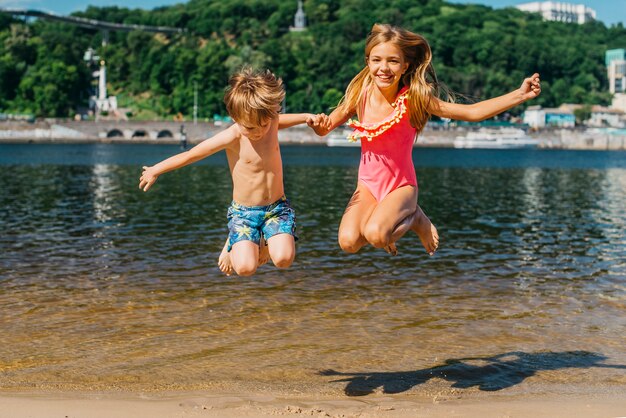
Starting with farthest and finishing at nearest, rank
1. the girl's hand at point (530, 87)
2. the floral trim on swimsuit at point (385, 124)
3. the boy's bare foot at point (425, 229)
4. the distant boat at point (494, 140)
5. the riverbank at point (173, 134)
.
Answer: the riverbank at point (173, 134)
the distant boat at point (494, 140)
the boy's bare foot at point (425, 229)
the floral trim on swimsuit at point (385, 124)
the girl's hand at point (530, 87)

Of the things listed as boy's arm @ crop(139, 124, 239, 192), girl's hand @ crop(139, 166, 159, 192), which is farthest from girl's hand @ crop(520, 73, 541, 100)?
girl's hand @ crop(139, 166, 159, 192)

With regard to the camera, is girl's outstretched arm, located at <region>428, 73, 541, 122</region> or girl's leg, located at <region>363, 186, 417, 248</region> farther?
girl's leg, located at <region>363, 186, 417, 248</region>

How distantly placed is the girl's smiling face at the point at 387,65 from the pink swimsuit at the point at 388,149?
215 mm

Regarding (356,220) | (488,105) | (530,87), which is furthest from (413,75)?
(356,220)

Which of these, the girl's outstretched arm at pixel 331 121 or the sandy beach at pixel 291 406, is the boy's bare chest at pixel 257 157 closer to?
the girl's outstretched arm at pixel 331 121

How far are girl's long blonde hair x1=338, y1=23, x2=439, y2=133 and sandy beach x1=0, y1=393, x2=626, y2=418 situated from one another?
10.3 ft

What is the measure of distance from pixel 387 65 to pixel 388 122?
0.63m

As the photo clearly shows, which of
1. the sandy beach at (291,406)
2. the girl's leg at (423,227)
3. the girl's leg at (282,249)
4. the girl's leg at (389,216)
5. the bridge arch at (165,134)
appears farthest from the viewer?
the bridge arch at (165,134)

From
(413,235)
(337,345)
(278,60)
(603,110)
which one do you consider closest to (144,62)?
(278,60)

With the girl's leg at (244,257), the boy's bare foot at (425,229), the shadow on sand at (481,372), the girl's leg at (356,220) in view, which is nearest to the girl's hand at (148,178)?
the girl's leg at (244,257)

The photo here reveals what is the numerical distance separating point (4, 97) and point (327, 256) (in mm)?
177938

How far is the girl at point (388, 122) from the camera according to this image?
8.96m

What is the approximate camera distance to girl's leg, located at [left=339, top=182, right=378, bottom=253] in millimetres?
9008

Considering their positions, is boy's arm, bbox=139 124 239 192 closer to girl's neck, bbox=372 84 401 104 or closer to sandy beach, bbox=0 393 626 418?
girl's neck, bbox=372 84 401 104
